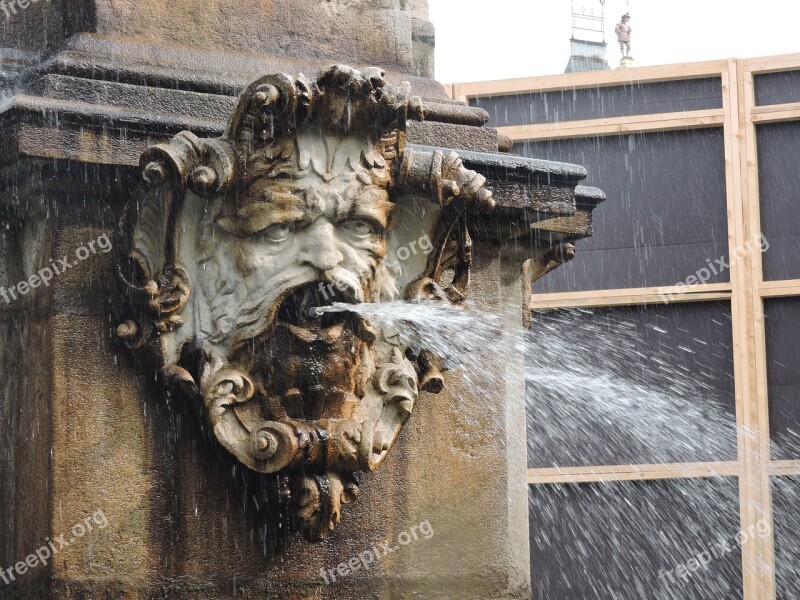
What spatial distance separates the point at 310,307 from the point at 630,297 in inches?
299

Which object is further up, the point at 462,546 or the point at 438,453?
the point at 438,453

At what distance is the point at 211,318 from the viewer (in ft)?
12.5

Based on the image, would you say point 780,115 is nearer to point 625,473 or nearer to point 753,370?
point 753,370

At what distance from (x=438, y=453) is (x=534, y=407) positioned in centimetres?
712

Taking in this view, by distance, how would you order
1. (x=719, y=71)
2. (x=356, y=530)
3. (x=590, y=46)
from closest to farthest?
(x=356, y=530) → (x=719, y=71) → (x=590, y=46)

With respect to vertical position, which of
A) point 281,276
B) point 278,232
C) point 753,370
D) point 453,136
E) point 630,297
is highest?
point 453,136

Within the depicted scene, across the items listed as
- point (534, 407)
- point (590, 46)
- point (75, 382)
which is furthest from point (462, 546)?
point (590, 46)

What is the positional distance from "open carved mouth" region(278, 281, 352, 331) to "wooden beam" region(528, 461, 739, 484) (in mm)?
7354

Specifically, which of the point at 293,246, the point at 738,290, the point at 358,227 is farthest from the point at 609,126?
the point at 293,246

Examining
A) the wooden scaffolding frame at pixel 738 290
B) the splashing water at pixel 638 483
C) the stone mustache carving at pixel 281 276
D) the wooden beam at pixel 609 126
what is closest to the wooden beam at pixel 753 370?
the wooden scaffolding frame at pixel 738 290

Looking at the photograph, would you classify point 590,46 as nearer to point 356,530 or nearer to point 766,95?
point 766,95

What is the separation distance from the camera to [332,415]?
12.5 feet

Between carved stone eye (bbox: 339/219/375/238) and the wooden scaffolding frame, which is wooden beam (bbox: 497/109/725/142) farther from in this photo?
carved stone eye (bbox: 339/219/375/238)

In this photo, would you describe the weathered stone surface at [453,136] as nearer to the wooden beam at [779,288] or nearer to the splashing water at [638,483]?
the splashing water at [638,483]
